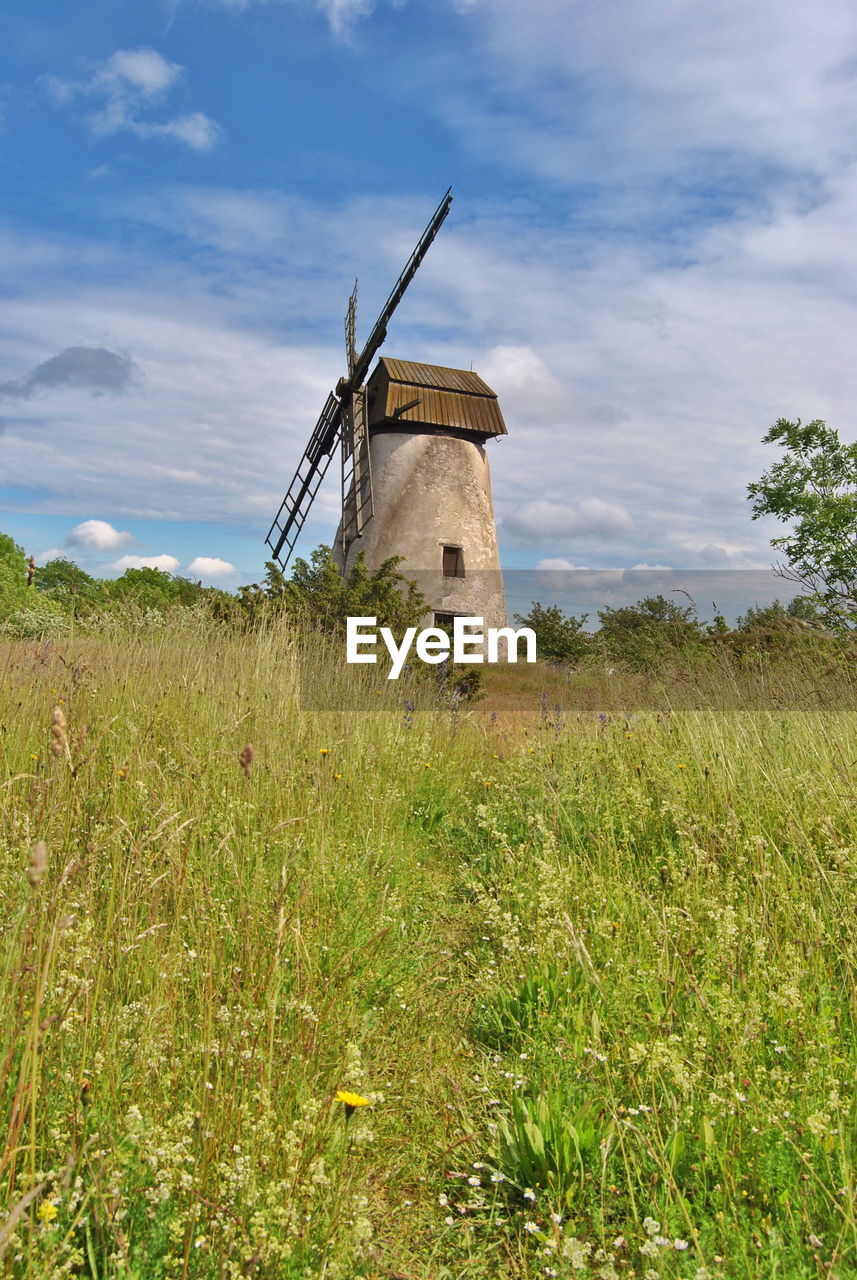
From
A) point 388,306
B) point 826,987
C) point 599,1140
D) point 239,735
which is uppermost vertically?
point 388,306

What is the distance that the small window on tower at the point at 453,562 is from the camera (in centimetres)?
2264

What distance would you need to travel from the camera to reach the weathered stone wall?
22156mm

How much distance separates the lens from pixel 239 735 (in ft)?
16.4

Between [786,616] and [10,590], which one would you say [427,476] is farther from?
[786,616]

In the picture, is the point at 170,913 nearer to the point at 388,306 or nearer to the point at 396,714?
the point at 396,714

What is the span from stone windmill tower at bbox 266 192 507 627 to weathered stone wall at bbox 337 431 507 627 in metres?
0.03

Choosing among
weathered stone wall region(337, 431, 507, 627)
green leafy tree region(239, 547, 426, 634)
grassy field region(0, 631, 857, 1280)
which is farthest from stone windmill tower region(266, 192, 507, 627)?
grassy field region(0, 631, 857, 1280)

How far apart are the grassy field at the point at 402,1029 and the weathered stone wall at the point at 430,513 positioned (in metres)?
17.3

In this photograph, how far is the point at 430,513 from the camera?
22.2m

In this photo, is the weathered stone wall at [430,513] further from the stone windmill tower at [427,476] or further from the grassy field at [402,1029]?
the grassy field at [402,1029]

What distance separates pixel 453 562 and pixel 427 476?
8.29ft

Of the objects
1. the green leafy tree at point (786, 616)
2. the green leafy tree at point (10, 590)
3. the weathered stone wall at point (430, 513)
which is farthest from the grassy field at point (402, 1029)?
the weathered stone wall at point (430, 513)

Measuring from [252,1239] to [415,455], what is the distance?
2147 cm

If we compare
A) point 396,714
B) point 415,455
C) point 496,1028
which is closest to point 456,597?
point 415,455
